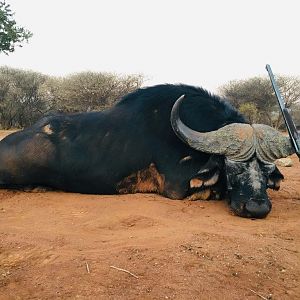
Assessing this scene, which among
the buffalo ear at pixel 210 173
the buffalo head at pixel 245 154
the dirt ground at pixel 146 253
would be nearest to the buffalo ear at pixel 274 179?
the buffalo head at pixel 245 154

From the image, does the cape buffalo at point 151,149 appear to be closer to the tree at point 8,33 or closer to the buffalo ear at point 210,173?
the buffalo ear at point 210,173

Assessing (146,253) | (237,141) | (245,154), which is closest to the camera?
(146,253)

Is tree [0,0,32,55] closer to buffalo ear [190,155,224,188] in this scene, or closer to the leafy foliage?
the leafy foliage

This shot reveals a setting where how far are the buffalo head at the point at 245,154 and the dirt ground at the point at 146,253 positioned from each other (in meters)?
0.22

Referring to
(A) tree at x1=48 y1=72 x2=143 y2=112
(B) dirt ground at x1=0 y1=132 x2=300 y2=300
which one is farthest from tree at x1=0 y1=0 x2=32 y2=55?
(B) dirt ground at x1=0 y1=132 x2=300 y2=300

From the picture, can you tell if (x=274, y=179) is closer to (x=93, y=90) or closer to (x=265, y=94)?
(x=93, y=90)

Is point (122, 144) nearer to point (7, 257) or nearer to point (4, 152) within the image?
point (4, 152)

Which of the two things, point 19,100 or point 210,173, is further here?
point 19,100

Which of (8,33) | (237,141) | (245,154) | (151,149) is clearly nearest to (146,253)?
(245,154)

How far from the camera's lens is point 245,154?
4.81 meters

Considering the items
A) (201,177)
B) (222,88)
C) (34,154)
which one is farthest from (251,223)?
(222,88)

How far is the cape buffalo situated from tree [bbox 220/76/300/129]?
18.7 m

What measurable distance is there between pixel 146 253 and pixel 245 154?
2.33 metres

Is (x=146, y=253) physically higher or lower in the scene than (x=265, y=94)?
lower
